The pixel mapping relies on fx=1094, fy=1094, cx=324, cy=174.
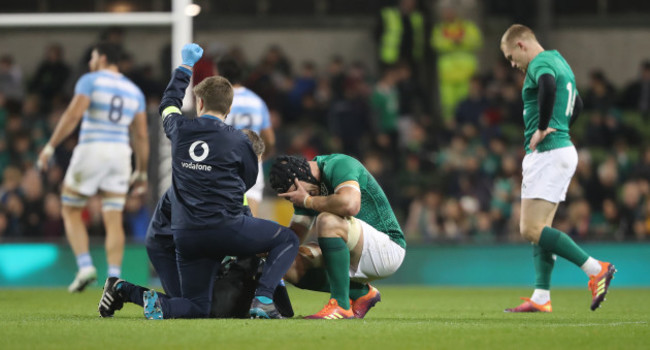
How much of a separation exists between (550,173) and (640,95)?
10.7m

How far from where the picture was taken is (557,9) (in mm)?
20375

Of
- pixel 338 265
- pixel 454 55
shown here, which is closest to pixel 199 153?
pixel 338 265

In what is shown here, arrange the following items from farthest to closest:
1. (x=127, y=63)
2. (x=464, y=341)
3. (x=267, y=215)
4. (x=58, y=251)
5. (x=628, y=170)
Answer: (x=127, y=63) → (x=628, y=170) → (x=267, y=215) → (x=58, y=251) → (x=464, y=341)

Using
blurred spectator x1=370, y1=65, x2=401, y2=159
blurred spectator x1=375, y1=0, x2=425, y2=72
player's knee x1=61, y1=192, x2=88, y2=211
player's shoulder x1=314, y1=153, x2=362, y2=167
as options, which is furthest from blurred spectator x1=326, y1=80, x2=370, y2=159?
player's shoulder x1=314, y1=153, x2=362, y2=167

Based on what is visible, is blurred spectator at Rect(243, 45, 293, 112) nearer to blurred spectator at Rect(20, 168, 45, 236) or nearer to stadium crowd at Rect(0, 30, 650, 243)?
stadium crowd at Rect(0, 30, 650, 243)

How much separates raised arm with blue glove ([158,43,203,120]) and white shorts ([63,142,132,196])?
359cm

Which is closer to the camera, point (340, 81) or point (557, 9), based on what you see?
point (340, 81)

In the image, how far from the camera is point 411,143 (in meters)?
16.4

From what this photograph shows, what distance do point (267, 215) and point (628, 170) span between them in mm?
5350

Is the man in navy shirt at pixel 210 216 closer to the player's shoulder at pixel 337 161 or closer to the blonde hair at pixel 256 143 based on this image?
the blonde hair at pixel 256 143

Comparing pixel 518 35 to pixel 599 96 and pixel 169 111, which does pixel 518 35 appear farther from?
pixel 599 96

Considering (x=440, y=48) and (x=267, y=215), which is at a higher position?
(x=440, y=48)

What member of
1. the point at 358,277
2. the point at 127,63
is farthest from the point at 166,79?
the point at 358,277

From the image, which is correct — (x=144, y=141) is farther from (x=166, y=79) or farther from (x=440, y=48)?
(x=440, y=48)
